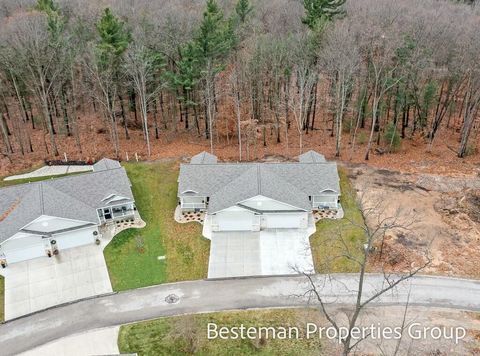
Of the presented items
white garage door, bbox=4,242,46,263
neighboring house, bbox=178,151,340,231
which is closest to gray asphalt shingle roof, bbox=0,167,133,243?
white garage door, bbox=4,242,46,263

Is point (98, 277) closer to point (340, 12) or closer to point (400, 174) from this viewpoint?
point (400, 174)

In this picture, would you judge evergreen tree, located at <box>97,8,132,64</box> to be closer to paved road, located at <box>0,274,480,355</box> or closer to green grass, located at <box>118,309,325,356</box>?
paved road, located at <box>0,274,480,355</box>

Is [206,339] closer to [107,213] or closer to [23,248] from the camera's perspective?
[107,213]

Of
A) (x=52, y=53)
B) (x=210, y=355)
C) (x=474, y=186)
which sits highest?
(x=52, y=53)

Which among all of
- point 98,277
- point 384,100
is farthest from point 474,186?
point 98,277

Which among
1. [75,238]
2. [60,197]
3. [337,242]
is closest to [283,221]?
[337,242]

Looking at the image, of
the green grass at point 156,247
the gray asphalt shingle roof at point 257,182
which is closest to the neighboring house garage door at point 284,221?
the gray asphalt shingle roof at point 257,182

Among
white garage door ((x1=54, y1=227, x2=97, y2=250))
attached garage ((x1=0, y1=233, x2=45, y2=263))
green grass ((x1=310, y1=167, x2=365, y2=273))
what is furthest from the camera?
white garage door ((x1=54, y1=227, x2=97, y2=250))
